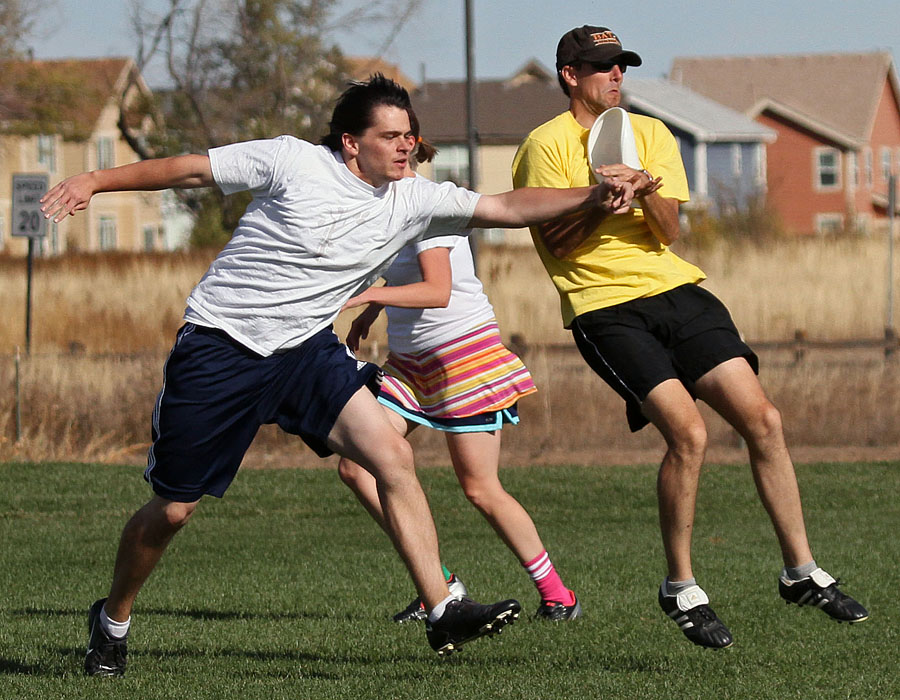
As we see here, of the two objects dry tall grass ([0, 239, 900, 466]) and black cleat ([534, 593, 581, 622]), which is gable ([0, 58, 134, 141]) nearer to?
dry tall grass ([0, 239, 900, 466])

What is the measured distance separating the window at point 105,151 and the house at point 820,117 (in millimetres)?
23628

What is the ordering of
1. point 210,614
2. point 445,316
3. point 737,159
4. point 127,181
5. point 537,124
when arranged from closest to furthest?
point 127,181, point 445,316, point 210,614, point 737,159, point 537,124

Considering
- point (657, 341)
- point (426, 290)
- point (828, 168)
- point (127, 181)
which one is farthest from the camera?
Answer: point (828, 168)

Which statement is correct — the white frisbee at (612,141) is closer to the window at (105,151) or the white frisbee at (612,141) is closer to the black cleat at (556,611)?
the black cleat at (556,611)

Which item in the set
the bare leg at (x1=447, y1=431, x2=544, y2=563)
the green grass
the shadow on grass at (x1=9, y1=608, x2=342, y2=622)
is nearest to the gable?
the green grass

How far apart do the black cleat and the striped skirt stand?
85 centimetres

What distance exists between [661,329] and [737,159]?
49.6m

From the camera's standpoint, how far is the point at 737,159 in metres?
54.2

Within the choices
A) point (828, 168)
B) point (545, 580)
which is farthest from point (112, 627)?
point (828, 168)

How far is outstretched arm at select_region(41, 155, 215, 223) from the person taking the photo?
4.87 metres

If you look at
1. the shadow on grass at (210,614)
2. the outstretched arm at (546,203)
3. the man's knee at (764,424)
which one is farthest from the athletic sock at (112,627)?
the man's knee at (764,424)

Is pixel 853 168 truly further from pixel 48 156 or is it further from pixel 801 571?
pixel 801 571

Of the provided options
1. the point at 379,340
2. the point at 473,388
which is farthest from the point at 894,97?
the point at 473,388

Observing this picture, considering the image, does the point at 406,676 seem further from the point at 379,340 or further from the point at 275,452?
the point at 379,340
